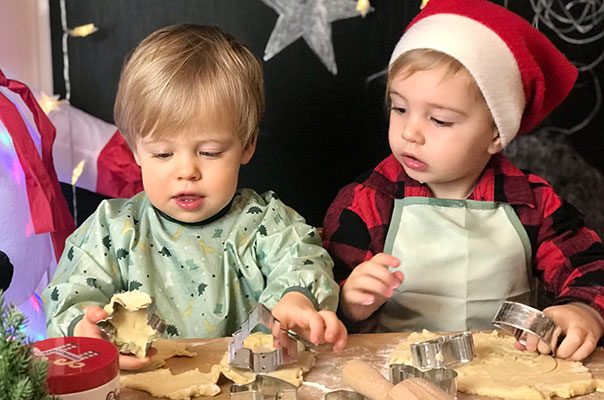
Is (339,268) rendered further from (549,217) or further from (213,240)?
(549,217)

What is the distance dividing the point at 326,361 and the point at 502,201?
1.74 feet

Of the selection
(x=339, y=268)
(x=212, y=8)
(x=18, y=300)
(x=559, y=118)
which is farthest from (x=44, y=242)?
(x=559, y=118)

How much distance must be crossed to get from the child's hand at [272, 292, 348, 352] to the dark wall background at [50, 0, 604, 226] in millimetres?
859

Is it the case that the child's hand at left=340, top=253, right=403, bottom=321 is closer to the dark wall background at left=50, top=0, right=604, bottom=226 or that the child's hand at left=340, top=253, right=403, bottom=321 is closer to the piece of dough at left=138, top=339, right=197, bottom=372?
the piece of dough at left=138, top=339, right=197, bottom=372

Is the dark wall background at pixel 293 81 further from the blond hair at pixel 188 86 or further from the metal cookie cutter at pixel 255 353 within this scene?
the metal cookie cutter at pixel 255 353

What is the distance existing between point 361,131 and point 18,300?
2.90ft

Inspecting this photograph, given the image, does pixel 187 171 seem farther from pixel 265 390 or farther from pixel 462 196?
pixel 462 196

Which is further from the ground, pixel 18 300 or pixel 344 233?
pixel 344 233

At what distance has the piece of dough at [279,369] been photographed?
0.84 meters

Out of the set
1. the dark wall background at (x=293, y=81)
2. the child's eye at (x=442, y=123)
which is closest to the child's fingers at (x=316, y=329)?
the child's eye at (x=442, y=123)

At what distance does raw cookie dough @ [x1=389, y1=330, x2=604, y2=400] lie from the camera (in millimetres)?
827

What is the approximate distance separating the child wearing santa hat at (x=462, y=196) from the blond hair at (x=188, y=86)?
0.82 ft

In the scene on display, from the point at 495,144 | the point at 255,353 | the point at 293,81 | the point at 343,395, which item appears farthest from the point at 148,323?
the point at 293,81

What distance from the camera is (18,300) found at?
1.32 m
